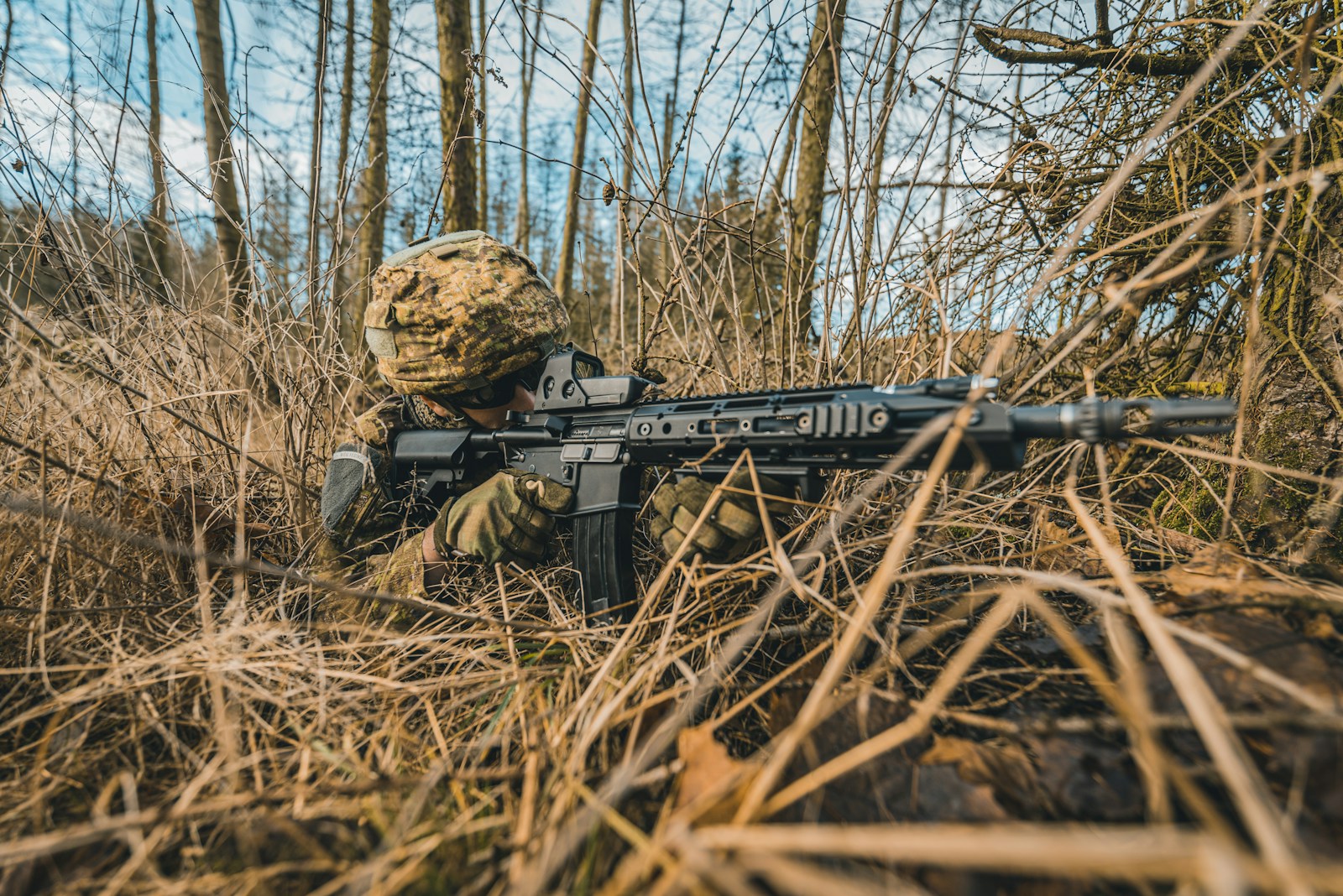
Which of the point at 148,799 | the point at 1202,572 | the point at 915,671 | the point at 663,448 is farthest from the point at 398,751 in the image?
the point at 1202,572

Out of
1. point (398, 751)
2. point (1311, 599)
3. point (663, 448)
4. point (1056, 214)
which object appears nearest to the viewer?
point (1311, 599)

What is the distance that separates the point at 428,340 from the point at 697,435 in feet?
4.11

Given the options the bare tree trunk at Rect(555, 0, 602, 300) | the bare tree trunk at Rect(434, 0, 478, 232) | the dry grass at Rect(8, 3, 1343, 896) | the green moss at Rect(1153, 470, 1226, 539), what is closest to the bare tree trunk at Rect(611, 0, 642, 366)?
the dry grass at Rect(8, 3, 1343, 896)

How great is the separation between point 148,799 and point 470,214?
4.48 metres

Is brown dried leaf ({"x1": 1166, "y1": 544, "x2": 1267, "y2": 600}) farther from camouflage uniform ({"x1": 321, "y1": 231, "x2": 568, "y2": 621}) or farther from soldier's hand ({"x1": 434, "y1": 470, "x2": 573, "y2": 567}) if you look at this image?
camouflage uniform ({"x1": 321, "y1": 231, "x2": 568, "y2": 621})

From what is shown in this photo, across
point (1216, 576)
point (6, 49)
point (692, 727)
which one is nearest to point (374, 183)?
point (6, 49)

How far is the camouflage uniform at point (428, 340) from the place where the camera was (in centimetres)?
231

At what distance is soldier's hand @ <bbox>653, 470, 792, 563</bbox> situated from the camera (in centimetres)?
174

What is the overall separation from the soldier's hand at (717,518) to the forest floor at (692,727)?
87 millimetres

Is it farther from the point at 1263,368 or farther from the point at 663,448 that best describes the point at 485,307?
the point at 1263,368

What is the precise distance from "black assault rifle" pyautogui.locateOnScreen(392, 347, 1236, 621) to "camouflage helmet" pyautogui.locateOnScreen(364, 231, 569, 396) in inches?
8.9

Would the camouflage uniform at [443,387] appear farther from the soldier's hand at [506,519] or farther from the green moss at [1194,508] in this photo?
the green moss at [1194,508]

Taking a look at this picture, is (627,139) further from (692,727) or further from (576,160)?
(576,160)

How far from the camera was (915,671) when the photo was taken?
4.81ft
